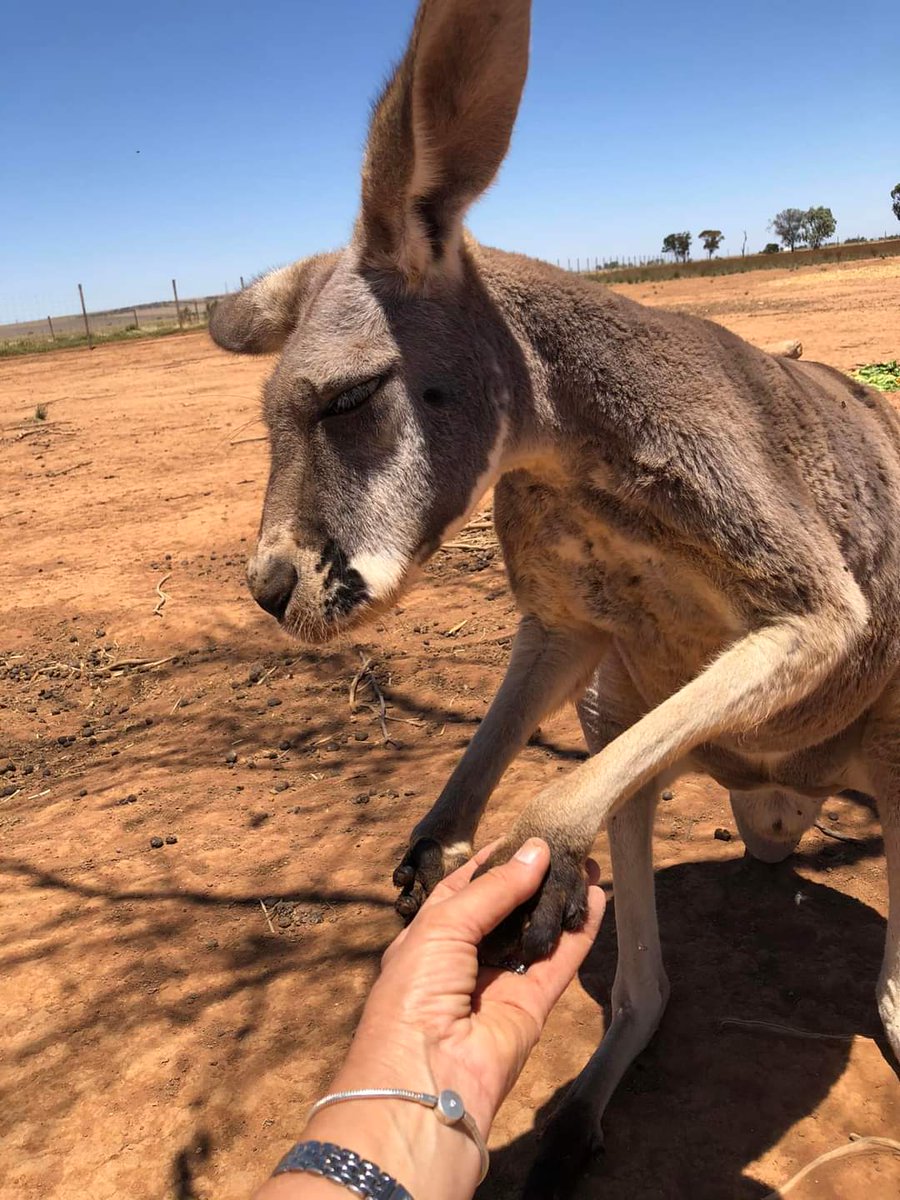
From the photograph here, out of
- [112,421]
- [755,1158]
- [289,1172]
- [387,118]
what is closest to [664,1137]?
[755,1158]

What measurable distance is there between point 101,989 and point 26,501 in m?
7.44

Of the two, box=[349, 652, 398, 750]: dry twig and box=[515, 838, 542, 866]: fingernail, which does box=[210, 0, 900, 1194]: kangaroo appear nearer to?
box=[515, 838, 542, 866]: fingernail

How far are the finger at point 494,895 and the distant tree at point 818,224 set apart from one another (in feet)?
264

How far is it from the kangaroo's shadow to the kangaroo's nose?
5.05 feet

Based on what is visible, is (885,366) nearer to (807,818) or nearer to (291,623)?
(807,818)

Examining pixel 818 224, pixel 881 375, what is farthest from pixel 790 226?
pixel 881 375

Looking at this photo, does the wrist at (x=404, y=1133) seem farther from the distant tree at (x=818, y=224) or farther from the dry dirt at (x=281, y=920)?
the distant tree at (x=818, y=224)

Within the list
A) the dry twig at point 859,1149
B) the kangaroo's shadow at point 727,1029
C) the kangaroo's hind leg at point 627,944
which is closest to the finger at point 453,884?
the kangaroo's hind leg at point 627,944

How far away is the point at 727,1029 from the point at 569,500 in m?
1.61

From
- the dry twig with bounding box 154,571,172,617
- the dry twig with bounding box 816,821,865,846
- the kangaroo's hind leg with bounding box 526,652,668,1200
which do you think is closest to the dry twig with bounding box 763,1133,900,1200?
the kangaroo's hind leg with bounding box 526,652,668,1200

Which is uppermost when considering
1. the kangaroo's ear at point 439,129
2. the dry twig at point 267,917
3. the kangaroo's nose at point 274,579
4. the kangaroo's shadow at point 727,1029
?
the kangaroo's ear at point 439,129

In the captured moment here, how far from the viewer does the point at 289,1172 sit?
4.55ft

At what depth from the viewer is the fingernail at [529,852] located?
184 cm

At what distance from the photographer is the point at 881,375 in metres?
9.24
